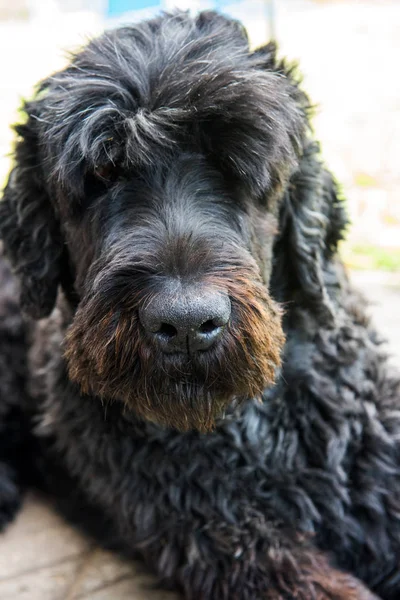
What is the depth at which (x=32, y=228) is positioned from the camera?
129 inches

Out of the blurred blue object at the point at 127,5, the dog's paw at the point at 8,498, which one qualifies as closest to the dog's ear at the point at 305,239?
the dog's paw at the point at 8,498

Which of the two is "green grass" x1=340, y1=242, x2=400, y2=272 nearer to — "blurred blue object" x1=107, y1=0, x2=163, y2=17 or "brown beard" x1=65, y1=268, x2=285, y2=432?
"brown beard" x1=65, y1=268, x2=285, y2=432

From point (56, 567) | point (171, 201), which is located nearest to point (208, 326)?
point (171, 201)

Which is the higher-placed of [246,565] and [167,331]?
[167,331]

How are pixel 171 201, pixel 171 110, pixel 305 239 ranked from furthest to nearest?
1. pixel 305 239
2. pixel 171 201
3. pixel 171 110

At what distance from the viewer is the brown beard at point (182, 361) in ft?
8.27

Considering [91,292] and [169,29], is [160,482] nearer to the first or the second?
[91,292]

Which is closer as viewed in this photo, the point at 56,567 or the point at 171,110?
the point at 171,110

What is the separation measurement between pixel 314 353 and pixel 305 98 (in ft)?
3.48

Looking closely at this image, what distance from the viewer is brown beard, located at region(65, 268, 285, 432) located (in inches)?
99.2

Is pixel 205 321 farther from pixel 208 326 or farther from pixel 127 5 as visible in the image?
pixel 127 5

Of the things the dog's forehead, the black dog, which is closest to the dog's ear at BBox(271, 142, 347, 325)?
the black dog

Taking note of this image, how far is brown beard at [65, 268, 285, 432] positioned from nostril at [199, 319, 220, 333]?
0.06 meters

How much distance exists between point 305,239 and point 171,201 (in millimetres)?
712
